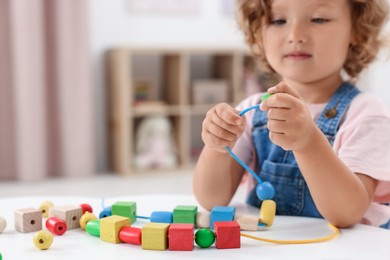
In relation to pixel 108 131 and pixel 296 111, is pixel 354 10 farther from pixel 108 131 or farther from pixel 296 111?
pixel 108 131

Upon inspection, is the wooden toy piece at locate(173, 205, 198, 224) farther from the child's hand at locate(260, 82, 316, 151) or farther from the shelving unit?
the shelving unit

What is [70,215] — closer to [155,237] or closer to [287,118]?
[155,237]

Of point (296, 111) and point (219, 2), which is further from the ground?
point (219, 2)

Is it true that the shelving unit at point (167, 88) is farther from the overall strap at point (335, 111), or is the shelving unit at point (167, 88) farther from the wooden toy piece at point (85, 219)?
the wooden toy piece at point (85, 219)

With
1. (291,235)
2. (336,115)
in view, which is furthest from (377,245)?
(336,115)

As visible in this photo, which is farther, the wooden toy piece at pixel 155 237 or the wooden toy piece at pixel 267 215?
the wooden toy piece at pixel 267 215

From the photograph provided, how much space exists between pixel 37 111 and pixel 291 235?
7.17 feet

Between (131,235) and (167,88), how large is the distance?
259cm

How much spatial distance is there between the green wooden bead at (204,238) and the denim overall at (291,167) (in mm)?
293

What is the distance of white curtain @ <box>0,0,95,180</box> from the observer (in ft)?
8.50

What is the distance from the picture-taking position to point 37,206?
796 millimetres

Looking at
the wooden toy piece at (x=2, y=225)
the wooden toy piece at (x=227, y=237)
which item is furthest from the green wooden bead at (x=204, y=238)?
the wooden toy piece at (x=2, y=225)

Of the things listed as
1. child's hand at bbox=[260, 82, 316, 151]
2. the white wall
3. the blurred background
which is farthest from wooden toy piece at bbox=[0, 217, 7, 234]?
the white wall

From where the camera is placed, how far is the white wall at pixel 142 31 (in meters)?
2.99
